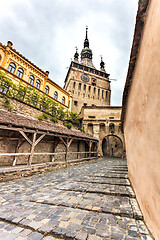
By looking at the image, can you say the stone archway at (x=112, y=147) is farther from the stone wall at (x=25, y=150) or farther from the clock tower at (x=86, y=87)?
the clock tower at (x=86, y=87)

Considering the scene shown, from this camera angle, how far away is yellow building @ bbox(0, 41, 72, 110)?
12722mm

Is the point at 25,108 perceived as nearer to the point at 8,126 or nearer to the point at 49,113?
the point at 49,113

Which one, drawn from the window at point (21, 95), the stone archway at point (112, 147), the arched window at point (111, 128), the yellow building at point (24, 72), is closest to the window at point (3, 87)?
the window at point (21, 95)

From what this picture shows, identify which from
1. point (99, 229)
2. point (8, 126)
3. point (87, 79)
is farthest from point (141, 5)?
point (87, 79)

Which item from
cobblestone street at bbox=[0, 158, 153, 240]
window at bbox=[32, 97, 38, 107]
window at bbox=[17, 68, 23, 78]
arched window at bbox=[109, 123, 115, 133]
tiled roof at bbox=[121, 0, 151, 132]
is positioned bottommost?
cobblestone street at bbox=[0, 158, 153, 240]

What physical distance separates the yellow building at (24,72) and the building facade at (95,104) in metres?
6.34

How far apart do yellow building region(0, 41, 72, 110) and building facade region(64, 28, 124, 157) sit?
6.34m

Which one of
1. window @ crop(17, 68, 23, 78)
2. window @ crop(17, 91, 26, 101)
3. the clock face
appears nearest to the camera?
window @ crop(17, 91, 26, 101)

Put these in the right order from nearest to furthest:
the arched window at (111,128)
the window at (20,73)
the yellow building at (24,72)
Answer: the yellow building at (24,72) < the window at (20,73) < the arched window at (111,128)

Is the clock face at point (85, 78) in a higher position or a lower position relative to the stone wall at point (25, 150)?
higher

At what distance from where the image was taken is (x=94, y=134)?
17062mm

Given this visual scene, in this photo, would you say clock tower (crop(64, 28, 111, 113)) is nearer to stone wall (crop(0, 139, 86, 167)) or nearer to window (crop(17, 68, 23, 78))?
window (crop(17, 68, 23, 78))

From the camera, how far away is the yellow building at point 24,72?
12.7 m

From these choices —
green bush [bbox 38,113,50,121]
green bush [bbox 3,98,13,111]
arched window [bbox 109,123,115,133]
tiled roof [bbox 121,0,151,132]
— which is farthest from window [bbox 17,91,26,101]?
arched window [bbox 109,123,115,133]
